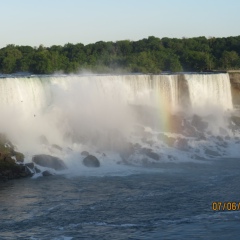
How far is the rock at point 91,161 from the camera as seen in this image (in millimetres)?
19375

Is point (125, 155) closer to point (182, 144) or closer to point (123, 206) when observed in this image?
point (182, 144)

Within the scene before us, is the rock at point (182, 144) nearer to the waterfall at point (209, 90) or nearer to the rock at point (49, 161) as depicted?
the rock at point (49, 161)

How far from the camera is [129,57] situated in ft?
160

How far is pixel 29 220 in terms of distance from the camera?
1269 cm

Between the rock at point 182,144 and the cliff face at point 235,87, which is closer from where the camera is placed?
the rock at point 182,144

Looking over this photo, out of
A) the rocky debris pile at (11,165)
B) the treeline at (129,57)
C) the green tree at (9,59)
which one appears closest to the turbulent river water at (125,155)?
the rocky debris pile at (11,165)

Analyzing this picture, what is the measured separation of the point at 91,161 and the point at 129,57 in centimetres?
3028

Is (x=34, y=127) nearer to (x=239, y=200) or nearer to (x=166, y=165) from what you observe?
(x=166, y=165)

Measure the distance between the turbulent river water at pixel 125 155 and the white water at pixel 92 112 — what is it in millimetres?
45

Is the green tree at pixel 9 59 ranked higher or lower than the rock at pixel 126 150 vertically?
higher

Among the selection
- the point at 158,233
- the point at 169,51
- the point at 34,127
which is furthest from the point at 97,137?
the point at 169,51

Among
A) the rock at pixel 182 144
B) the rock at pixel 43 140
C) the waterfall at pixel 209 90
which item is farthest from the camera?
the waterfall at pixel 209 90

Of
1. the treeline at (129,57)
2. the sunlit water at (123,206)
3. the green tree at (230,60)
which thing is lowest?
the sunlit water at (123,206)
